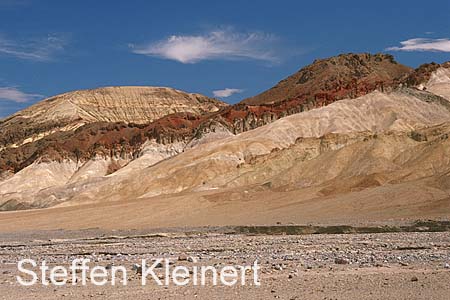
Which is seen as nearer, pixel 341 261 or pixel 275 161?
pixel 341 261

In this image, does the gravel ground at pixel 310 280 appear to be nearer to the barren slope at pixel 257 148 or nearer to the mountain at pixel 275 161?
the mountain at pixel 275 161

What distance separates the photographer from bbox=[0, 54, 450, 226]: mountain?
2606 inches

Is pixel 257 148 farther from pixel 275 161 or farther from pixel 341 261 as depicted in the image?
pixel 341 261

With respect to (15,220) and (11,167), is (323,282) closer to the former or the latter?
(15,220)

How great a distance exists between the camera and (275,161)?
301ft

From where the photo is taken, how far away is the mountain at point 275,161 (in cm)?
6619

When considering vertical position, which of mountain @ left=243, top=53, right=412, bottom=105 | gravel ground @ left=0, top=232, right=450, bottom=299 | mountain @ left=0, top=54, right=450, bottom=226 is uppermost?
mountain @ left=243, top=53, right=412, bottom=105

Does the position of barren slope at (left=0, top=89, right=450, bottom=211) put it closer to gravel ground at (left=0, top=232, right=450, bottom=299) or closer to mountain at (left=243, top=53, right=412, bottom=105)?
mountain at (left=243, top=53, right=412, bottom=105)

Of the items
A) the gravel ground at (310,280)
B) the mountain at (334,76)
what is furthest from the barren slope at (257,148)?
the gravel ground at (310,280)

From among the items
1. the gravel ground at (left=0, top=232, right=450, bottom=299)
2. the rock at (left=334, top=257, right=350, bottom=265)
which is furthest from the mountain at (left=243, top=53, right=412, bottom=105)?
Result: the rock at (left=334, top=257, right=350, bottom=265)

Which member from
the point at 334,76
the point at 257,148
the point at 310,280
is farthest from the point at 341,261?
the point at 334,76

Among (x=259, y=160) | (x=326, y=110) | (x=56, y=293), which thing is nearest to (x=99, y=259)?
(x=56, y=293)

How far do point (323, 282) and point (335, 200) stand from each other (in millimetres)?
49257

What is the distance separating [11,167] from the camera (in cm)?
15875
